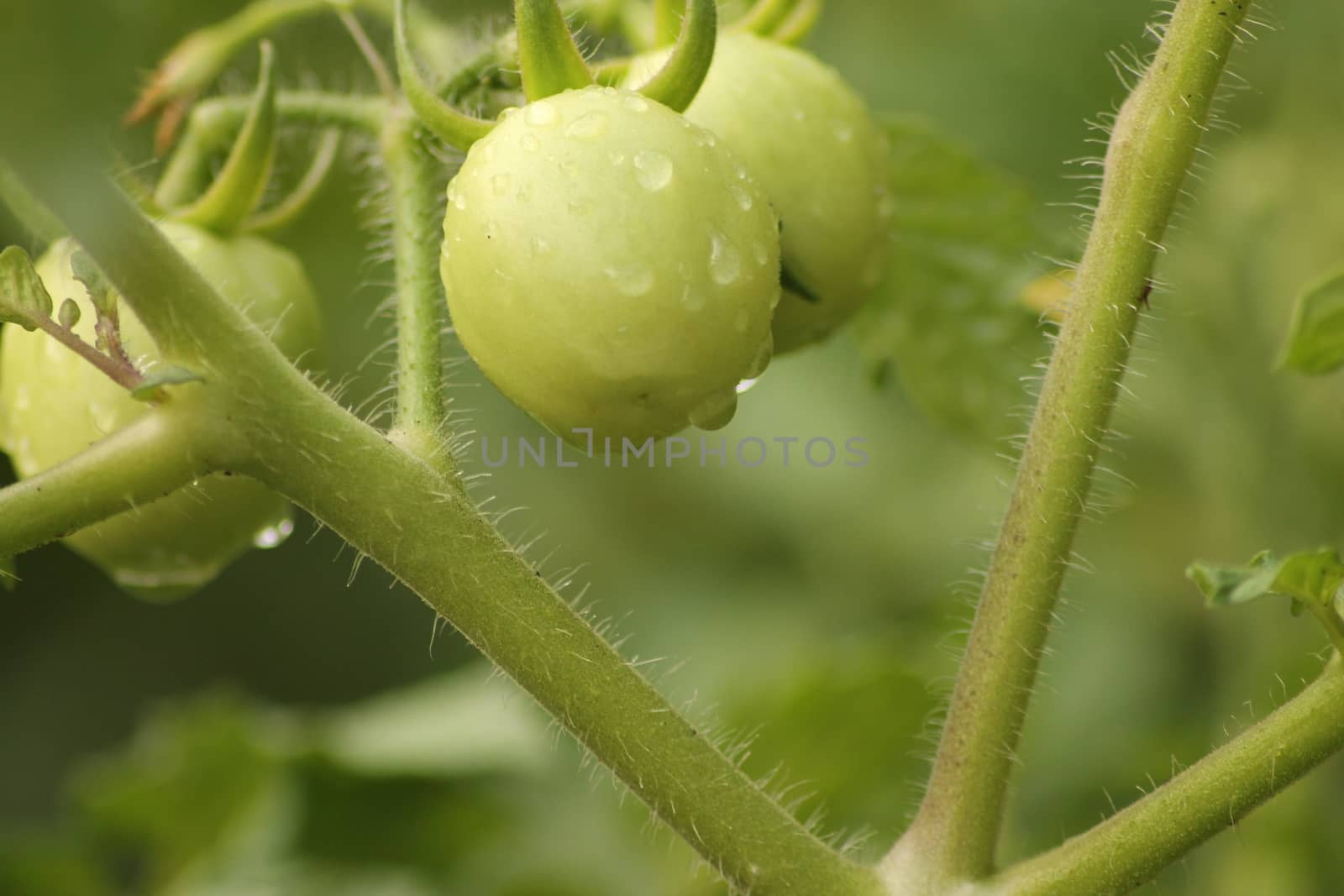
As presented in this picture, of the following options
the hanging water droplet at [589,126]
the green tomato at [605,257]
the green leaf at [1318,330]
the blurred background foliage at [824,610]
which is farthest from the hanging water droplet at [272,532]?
the green leaf at [1318,330]

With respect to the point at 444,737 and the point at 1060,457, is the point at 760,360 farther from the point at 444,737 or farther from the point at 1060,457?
the point at 444,737

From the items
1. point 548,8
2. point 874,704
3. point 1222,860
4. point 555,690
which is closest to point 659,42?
point 548,8

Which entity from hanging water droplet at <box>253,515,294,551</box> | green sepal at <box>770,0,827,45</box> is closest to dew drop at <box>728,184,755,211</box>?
green sepal at <box>770,0,827,45</box>

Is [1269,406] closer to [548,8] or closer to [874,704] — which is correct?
[874,704]

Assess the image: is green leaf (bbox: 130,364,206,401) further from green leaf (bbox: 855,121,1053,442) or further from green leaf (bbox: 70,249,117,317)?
green leaf (bbox: 855,121,1053,442)

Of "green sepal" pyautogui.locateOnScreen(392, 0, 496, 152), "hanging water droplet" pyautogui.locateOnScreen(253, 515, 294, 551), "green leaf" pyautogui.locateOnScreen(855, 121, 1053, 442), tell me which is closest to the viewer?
"green sepal" pyautogui.locateOnScreen(392, 0, 496, 152)

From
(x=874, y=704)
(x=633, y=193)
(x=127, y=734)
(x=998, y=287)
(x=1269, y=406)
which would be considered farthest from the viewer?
(x=127, y=734)

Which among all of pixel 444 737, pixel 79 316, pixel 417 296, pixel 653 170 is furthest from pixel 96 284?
pixel 444 737
